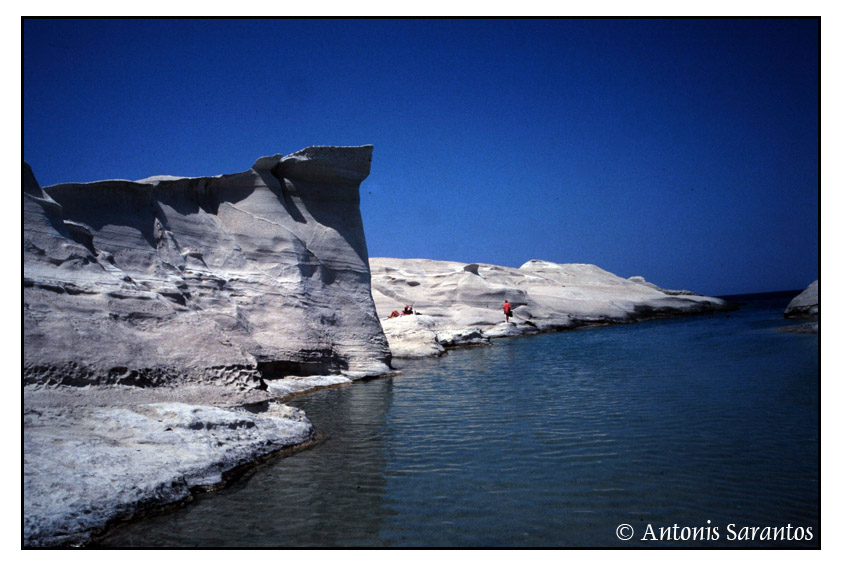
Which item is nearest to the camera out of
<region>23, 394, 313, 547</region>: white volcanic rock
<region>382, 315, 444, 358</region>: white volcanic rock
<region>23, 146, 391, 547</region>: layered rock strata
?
<region>23, 394, 313, 547</region>: white volcanic rock

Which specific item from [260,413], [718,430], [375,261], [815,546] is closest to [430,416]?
[260,413]

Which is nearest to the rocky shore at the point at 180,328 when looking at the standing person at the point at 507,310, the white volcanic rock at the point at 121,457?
the white volcanic rock at the point at 121,457

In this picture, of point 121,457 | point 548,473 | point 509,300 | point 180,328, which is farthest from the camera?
point 509,300

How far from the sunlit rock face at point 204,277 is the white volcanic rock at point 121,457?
39.5 inches

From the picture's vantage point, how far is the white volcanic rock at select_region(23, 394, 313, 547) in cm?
484

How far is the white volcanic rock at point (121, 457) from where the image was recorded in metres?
4.84

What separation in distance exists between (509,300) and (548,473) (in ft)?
94.3

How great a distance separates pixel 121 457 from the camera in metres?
5.75

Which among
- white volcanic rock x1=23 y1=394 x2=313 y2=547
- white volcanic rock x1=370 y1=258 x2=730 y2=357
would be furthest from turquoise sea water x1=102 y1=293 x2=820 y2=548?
white volcanic rock x1=370 y1=258 x2=730 y2=357

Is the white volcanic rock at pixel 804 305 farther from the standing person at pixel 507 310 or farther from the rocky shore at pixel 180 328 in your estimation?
the standing person at pixel 507 310

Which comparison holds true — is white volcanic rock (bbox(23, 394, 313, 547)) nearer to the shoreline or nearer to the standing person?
the shoreline

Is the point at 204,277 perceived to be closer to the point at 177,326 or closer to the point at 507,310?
the point at 177,326

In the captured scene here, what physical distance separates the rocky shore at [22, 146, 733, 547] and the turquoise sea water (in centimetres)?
53

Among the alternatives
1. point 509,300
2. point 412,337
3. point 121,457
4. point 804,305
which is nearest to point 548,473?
point 121,457
